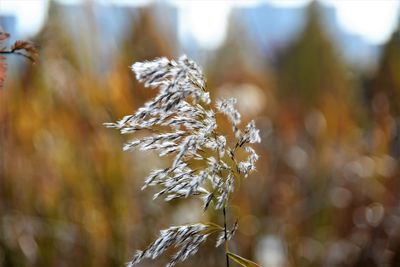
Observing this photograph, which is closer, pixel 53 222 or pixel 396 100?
pixel 53 222

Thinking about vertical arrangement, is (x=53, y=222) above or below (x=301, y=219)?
above

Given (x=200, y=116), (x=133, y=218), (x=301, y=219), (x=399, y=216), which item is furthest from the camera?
(x=301, y=219)

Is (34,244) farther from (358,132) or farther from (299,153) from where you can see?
(299,153)

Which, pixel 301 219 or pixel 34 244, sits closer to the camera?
pixel 34 244

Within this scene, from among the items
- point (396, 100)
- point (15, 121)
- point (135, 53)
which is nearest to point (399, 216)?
point (396, 100)

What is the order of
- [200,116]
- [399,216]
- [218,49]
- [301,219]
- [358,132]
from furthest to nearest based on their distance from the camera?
1. [218,49]
2. [358,132]
3. [301,219]
4. [399,216]
5. [200,116]

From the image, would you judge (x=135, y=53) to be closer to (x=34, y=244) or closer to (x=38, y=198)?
(x=38, y=198)

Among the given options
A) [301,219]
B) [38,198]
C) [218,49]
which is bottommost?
[218,49]

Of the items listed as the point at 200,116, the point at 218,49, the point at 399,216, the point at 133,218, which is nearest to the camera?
the point at 200,116

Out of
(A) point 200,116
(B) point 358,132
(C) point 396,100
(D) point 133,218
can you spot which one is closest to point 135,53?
(D) point 133,218
